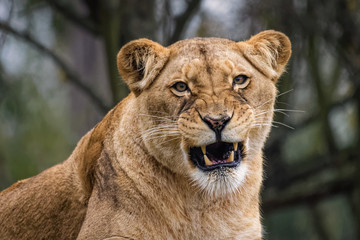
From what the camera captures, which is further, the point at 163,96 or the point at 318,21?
the point at 318,21

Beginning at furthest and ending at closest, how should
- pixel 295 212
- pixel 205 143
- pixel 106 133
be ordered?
pixel 295 212, pixel 106 133, pixel 205 143

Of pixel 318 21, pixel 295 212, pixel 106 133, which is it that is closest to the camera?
pixel 106 133

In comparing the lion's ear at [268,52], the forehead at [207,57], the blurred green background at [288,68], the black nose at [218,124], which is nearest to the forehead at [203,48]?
the forehead at [207,57]

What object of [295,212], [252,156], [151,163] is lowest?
[295,212]

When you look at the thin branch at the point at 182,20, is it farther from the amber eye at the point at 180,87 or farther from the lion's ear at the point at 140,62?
the amber eye at the point at 180,87

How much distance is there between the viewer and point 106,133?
4645 mm

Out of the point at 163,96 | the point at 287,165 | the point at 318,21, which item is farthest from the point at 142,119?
the point at 287,165

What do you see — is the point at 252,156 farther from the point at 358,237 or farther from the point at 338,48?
the point at 358,237

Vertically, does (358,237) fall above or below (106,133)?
below

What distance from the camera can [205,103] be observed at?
4004mm

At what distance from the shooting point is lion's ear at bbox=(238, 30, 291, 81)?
14.6 ft

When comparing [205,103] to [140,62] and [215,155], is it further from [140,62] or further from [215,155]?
[140,62]

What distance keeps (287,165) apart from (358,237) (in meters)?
1.54

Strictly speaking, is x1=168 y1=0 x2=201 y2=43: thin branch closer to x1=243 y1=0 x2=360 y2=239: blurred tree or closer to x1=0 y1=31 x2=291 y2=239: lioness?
x1=243 y1=0 x2=360 y2=239: blurred tree
